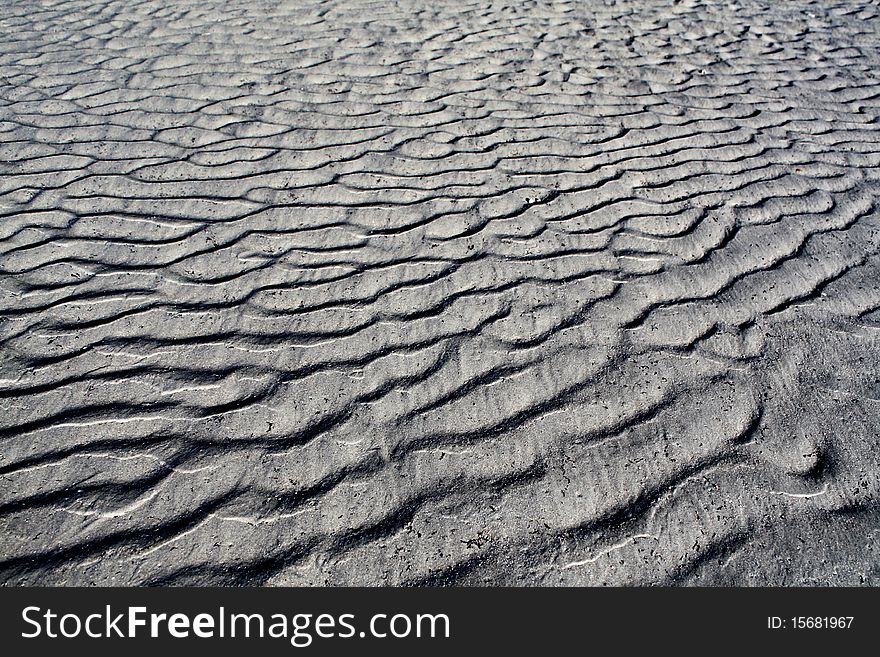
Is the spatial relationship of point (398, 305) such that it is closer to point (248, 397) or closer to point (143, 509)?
point (248, 397)

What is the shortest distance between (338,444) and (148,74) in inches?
186

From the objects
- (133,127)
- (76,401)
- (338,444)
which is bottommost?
(338,444)

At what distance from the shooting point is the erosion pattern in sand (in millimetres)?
2416

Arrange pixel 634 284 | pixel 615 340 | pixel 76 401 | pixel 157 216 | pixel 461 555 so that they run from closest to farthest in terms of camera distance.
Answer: pixel 461 555
pixel 76 401
pixel 615 340
pixel 634 284
pixel 157 216

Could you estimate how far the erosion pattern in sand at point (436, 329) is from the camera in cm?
242

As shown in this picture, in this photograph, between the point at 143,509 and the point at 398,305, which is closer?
the point at 143,509

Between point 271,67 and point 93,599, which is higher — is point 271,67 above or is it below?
above

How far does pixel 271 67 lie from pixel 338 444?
461 cm

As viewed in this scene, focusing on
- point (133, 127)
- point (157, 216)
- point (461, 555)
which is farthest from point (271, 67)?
Answer: point (461, 555)

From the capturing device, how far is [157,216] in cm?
407

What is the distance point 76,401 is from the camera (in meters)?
2.84

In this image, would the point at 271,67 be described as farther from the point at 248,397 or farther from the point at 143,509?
the point at 143,509

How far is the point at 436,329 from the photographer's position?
10.6 ft

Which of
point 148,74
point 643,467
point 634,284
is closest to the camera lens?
Result: point 643,467
